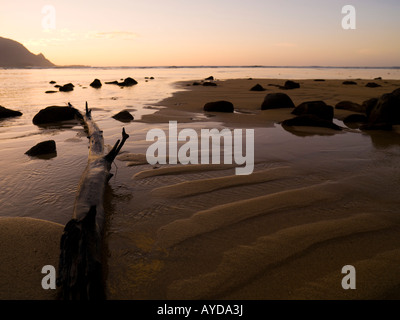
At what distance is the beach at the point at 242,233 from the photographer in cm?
177

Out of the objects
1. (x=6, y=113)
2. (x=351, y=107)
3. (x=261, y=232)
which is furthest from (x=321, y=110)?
(x=6, y=113)

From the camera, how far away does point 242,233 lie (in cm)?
232

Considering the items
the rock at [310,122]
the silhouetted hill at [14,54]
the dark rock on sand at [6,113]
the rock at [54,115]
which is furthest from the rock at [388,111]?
the silhouetted hill at [14,54]

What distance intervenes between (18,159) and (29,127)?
3355 millimetres

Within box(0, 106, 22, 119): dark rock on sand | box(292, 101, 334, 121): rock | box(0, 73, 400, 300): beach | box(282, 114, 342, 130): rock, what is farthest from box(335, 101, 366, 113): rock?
box(0, 106, 22, 119): dark rock on sand

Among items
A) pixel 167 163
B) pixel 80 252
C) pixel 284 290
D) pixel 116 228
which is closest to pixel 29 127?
pixel 167 163

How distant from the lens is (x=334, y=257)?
6.64ft

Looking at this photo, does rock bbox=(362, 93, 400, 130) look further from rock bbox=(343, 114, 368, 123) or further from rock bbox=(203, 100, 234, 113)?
rock bbox=(203, 100, 234, 113)

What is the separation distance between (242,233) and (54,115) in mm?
7475

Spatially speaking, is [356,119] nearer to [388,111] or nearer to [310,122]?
[388,111]

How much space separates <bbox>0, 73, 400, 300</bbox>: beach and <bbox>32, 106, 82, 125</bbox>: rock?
16.0 feet

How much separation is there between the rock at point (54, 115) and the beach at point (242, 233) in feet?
16.0

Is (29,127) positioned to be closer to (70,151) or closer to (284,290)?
(70,151)

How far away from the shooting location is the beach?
1772 mm
